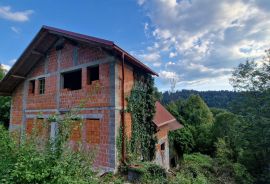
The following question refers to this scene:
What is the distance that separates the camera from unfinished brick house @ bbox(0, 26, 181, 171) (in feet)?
29.5

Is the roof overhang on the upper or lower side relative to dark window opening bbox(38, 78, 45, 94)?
upper

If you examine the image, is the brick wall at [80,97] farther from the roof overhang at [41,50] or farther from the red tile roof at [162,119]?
the red tile roof at [162,119]

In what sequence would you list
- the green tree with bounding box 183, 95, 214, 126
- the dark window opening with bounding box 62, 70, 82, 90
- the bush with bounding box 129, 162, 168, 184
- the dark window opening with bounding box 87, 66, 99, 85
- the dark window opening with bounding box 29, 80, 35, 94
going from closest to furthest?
1. the bush with bounding box 129, 162, 168, 184
2. the dark window opening with bounding box 87, 66, 99, 85
3. the dark window opening with bounding box 62, 70, 82, 90
4. the dark window opening with bounding box 29, 80, 35, 94
5. the green tree with bounding box 183, 95, 214, 126

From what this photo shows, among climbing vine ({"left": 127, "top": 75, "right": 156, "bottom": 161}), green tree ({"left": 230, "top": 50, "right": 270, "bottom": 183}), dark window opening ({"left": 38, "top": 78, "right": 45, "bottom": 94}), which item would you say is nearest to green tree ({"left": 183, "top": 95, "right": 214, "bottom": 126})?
green tree ({"left": 230, "top": 50, "right": 270, "bottom": 183})

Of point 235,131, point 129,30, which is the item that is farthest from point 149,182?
point 235,131

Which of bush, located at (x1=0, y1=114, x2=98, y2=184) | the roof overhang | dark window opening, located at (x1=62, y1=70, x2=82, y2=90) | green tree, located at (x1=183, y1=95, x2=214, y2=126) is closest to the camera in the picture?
bush, located at (x1=0, y1=114, x2=98, y2=184)

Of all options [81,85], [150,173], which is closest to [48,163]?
[150,173]

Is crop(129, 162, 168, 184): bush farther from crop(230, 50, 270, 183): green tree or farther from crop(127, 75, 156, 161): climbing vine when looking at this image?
crop(230, 50, 270, 183): green tree

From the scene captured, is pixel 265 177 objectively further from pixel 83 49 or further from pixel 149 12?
pixel 83 49

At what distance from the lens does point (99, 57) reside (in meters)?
9.73

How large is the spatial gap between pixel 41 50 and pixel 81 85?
434cm

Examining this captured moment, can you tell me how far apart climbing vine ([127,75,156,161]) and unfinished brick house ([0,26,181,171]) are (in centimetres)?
39

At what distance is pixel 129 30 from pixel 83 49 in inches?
110

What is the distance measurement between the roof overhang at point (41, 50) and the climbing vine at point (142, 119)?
3.78ft
